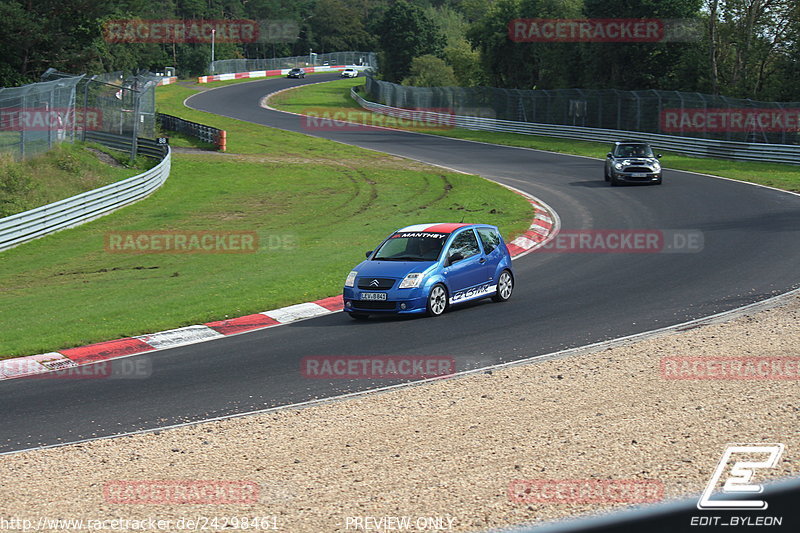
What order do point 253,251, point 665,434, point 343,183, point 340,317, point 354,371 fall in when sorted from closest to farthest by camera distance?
point 665,434, point 354,371, point 340,317, point 253,251, point 343,183

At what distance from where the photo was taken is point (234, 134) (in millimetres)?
52094

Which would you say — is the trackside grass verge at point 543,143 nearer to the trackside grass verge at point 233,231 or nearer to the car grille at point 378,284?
the trackside grass verge at point 233,231

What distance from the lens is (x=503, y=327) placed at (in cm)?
1402

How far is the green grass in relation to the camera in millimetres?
26000

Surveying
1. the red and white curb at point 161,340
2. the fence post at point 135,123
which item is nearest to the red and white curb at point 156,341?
the red and white curb at point 161,340

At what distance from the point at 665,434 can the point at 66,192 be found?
24.1 meters

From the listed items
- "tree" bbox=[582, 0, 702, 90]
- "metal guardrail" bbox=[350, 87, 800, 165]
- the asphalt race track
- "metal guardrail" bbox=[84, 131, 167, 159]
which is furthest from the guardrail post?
→ "tree" bbox=[582, 0, 702, 90]

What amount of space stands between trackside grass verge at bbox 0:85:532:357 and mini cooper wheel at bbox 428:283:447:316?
2.83 m

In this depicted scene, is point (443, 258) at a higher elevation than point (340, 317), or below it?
higher

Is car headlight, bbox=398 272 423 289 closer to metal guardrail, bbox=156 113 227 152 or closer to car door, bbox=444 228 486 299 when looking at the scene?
car door, bbox=444 228 486 299

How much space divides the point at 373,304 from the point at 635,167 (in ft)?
63.8

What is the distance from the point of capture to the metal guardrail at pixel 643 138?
127 feet

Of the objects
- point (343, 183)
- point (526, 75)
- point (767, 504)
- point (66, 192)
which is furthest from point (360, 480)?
point (526, 75)

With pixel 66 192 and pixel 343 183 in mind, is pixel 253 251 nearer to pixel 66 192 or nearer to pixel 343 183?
pixel 66 192
